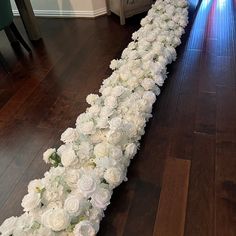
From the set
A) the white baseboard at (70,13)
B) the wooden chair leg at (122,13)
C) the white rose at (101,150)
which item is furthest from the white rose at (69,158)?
the white baseboard at (70,13)

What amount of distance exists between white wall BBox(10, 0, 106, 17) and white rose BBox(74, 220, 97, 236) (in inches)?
117

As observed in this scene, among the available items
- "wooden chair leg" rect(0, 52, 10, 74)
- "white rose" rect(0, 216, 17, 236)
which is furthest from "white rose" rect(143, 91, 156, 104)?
"wooden chair leg" rect(0, 52, 10, 74)

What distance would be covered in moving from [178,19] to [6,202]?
2273 millimetres

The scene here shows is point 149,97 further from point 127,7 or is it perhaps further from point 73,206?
point 127,7

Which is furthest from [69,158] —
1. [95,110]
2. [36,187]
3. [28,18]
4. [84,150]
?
[28,18]

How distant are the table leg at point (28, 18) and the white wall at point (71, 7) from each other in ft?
2.14

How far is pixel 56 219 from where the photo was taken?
44.1 inches

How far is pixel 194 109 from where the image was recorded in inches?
78.3

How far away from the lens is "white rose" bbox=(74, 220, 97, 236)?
1.13 meters

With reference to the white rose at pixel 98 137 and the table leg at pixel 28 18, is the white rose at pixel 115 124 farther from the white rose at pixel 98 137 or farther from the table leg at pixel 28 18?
the table leg at pixel 28 18

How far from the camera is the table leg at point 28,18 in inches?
114

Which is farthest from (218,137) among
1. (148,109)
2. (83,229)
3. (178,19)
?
(178,19)

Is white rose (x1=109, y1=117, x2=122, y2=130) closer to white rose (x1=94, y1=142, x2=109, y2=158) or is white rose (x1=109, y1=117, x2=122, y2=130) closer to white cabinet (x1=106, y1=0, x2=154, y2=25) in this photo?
white rose (x1=94, y1=142, x2=109, y2=158)

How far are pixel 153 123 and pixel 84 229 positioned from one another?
955 millimetres
